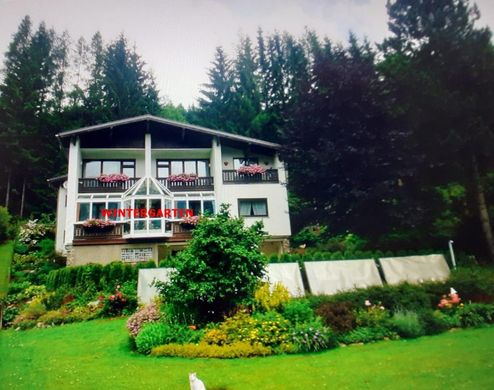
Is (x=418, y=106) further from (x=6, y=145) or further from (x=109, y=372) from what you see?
(x=6, y=145)

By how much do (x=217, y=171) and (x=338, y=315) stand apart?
14414mm

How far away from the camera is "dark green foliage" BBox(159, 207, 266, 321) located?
9195mm

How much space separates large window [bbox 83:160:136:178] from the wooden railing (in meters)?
3.91

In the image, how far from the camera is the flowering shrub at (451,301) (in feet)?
31.7

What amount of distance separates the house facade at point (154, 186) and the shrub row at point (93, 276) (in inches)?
155

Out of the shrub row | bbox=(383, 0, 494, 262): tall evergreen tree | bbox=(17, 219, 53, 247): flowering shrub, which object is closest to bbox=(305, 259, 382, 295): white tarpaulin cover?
bbox=(383, 0, 494, 262): tall evergreen tree

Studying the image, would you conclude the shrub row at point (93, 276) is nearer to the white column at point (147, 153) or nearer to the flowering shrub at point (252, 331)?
the flowering shrub at point (252, 331)

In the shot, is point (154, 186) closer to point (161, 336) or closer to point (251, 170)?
point (251, 170)

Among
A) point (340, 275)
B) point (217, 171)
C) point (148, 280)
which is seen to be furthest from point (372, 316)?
point (217, 171)

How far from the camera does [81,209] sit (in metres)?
20.7

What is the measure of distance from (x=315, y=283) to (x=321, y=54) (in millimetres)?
9726

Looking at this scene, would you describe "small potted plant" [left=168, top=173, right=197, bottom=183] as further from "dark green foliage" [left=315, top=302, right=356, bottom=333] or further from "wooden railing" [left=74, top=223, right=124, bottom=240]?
"dark green foliage" [left=315, top=302, right=356, bottom=333]

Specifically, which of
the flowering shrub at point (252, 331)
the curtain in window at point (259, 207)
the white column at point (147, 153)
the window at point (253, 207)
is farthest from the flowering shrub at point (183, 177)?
the flowering shrub at point (252, 331)

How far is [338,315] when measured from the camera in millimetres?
8875
